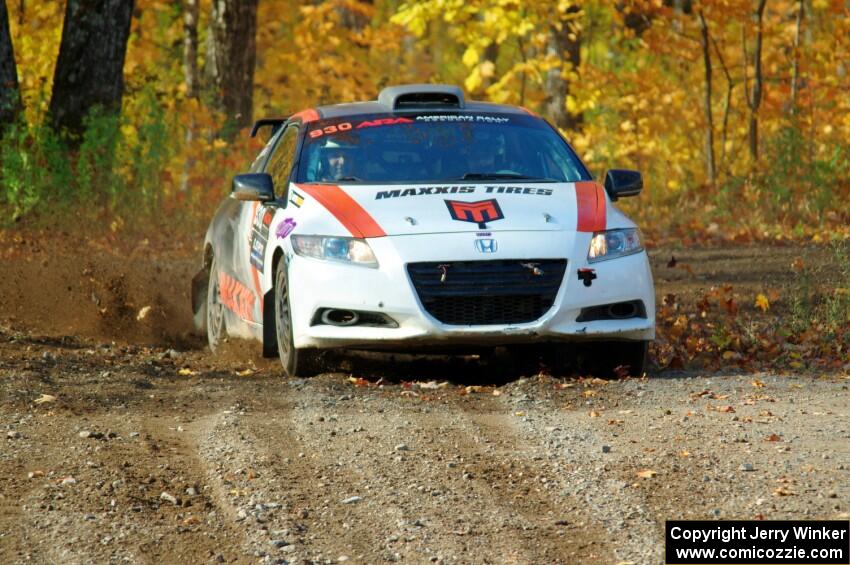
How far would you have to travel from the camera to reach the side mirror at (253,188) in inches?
363

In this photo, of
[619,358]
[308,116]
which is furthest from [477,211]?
[308,116]

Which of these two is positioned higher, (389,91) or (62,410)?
(389,91)

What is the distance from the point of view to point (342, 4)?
84.3 feet

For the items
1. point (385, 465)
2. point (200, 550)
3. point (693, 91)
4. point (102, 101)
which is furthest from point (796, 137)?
point (200, 550)

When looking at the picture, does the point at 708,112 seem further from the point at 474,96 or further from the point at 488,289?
the point at 488,289

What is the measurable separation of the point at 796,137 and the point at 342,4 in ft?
33.9

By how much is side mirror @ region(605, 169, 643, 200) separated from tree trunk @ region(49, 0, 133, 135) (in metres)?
9.34

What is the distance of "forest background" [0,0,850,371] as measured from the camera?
1265cm

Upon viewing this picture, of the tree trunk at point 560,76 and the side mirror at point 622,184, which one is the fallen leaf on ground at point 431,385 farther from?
the tree trunk at point 560,76

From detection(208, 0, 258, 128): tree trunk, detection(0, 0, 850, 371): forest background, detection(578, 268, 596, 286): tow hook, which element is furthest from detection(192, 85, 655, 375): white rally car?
detection(208, 0, 258, 128): tree trunk

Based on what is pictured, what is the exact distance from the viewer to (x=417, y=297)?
823 cm

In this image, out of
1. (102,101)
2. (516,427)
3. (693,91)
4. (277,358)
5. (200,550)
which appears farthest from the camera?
(693,91)

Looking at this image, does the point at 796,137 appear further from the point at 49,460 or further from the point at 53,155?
the point at 49,460

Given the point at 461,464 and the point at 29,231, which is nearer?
the point at 461,464
